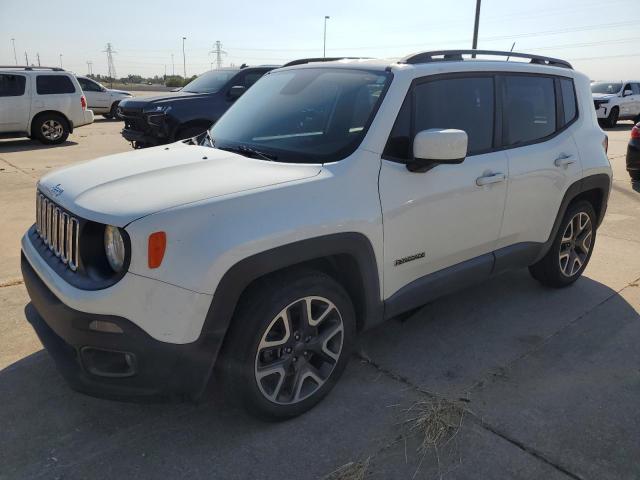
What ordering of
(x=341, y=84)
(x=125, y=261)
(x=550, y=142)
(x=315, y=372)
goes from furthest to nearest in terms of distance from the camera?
(x=550, y=142) < (x=341, y=84) < (x=315, y=372) < (x=125, y=261)

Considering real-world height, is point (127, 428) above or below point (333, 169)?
below

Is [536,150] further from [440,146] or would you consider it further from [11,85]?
[11,85]

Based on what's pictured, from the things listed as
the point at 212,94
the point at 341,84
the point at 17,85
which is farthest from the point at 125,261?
the point at 17,85

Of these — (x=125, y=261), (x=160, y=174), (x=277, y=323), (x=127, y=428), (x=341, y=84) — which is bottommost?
(x=127, y=428)

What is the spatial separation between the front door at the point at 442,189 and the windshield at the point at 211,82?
7050 millimetres

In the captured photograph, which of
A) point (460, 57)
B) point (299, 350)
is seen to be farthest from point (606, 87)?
point (299, 350)

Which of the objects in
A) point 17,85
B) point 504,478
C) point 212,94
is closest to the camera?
point 504,478

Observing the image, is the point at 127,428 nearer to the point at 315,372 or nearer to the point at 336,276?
the point at 315,372

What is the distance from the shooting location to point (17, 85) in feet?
40.9

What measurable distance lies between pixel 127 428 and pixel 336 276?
130cm

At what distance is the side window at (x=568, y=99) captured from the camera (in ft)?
13.5

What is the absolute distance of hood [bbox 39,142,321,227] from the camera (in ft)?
7.55

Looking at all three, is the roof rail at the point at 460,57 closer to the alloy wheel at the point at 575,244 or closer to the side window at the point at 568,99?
the side window at the point at 568,99

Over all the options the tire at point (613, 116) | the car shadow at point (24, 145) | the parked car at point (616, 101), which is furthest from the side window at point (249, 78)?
the tire at point (613, 116)
